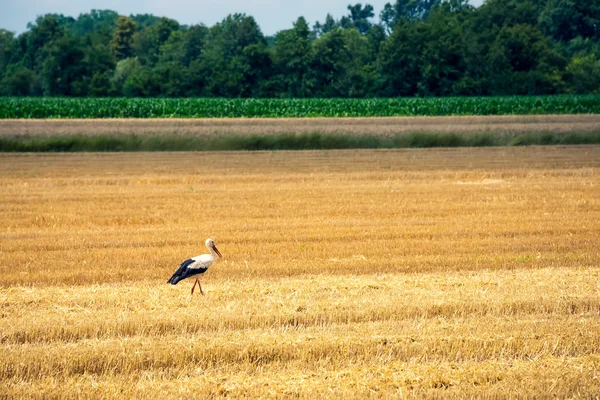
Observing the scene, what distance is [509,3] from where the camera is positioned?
11844cm

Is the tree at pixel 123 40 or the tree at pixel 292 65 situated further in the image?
the tree at pixel 123 40

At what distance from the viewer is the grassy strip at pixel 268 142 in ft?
133

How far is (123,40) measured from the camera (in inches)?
6634

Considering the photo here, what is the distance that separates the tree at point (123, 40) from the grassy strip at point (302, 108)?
92525mm

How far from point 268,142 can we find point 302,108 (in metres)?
36.5

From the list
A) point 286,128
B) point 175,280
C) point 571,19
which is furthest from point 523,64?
point 175,280

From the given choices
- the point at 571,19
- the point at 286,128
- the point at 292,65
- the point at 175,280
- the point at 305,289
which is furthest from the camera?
the point at 571,19

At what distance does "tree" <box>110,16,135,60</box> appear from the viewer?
167250 millimetres

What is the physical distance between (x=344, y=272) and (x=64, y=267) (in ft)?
14.6

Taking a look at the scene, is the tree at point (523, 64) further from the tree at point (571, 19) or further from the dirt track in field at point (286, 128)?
the tree at point (571, 19)

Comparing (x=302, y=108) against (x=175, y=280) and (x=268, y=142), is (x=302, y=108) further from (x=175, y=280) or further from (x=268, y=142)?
(x=175, y=280)

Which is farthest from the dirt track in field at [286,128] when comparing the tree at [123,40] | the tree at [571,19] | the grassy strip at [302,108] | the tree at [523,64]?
the tree at [123,40]

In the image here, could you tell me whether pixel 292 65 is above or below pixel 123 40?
below

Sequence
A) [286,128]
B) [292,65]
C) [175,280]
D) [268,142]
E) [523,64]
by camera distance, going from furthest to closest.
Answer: [523,64]
[292,65]
[286,128]
[268,142]
[175,280]
